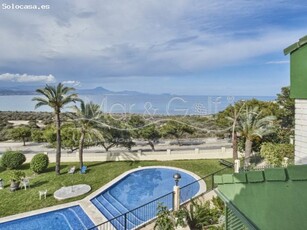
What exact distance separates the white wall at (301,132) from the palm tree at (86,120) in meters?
16.7

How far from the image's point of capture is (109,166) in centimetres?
2180

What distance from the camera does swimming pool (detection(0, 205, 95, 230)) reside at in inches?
480

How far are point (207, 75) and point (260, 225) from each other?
103927 mm

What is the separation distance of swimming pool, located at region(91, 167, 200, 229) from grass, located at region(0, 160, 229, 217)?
1.03 meters

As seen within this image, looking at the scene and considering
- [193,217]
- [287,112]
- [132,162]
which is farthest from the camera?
[287,112]

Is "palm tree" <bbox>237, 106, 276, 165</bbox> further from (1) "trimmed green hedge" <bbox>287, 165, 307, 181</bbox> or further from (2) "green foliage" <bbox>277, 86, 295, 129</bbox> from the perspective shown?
(1) "trimmed green hedge" <bbox>287, 165, 307, 181</bbox>

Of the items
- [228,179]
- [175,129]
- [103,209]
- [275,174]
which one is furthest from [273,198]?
[175,129]

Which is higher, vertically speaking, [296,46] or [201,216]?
[296,46]

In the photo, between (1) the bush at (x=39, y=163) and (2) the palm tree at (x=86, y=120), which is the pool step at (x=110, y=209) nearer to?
(2) the palm tree at (x=86, y=120)

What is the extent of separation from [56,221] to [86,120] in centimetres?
941

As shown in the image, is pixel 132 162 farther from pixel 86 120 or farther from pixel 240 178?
pixel 240 178

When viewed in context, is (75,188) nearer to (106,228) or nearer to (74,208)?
(74,208)

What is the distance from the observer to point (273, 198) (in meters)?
4.32

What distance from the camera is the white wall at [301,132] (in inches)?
219
